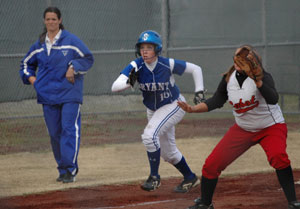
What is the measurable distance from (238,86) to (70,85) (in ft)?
8.49

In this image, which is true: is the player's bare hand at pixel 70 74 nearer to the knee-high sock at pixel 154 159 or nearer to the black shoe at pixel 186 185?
the knee-high sock at pixel 154 159

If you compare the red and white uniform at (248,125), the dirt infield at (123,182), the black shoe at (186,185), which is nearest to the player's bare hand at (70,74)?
the dirt infield at (123,182)

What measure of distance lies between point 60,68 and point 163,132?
Answer: 5.07 ft

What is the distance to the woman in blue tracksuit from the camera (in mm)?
7492

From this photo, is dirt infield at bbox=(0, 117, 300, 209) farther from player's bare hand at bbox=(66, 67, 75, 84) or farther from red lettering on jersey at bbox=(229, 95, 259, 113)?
player's bare hand at bbox=(66, 67, 75, 84)

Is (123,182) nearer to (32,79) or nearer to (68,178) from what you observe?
(68,178)

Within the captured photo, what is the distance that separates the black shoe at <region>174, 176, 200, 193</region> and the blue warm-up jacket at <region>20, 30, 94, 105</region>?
64.9 inches

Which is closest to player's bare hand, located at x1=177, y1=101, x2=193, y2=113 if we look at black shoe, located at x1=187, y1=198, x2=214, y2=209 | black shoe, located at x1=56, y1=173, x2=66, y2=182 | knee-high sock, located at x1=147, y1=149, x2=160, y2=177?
black shoe, located at x1=187, y1=198, x2=214, y2=209

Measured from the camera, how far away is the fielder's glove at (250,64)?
5.35m

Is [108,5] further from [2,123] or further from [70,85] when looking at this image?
[70,85]

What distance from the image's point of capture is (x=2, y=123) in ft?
38.6

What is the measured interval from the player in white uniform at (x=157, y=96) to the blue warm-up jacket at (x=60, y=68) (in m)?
0.99

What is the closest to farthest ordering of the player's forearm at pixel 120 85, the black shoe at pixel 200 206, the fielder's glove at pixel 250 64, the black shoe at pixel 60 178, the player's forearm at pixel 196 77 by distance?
the fielder's glove at pixel 250 64, the black shoe at pixel 200 206, the player's forearm at pixel 120 85, the player's forearm at pixel 196 77, the black shoe at pixel 60 178

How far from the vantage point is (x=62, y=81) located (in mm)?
7508
